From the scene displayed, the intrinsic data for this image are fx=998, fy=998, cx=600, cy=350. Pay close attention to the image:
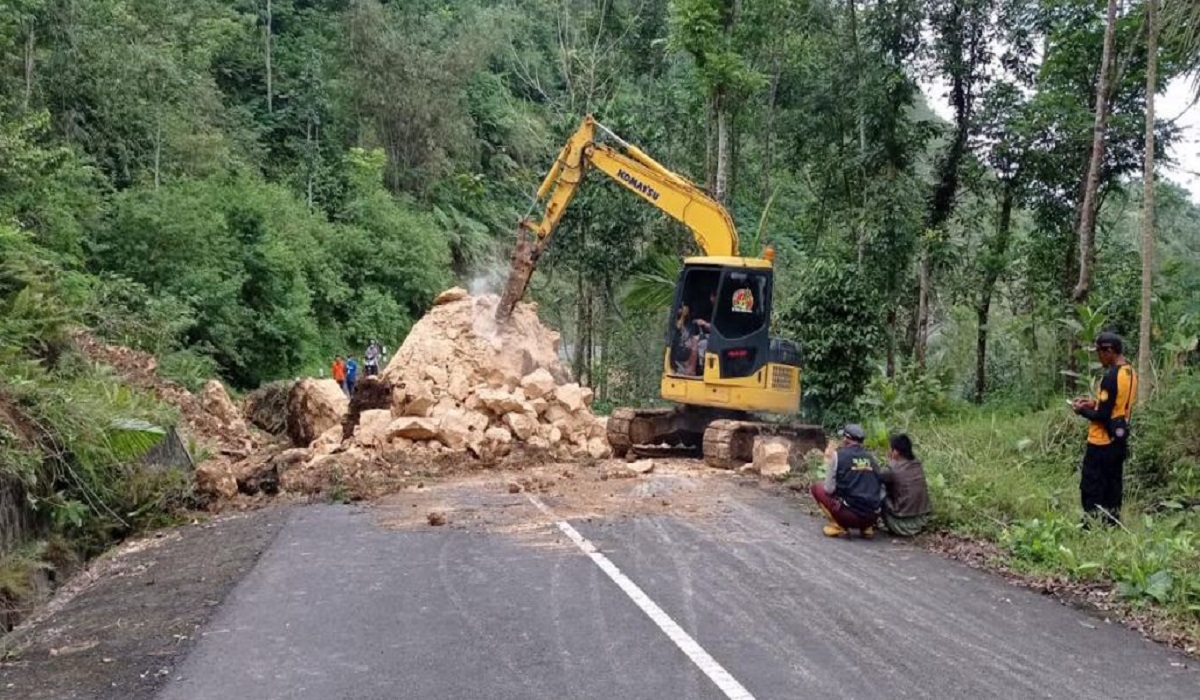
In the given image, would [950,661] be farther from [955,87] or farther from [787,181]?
[787,181]

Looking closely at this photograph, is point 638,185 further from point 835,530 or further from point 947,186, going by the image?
point 947,186

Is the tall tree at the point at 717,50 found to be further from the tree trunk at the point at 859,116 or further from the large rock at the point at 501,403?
the large rock at the point at 501,403

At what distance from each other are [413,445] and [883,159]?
13.4 m

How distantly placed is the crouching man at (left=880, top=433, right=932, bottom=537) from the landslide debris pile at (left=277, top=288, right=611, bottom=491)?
5.89 meters

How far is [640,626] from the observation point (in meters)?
6.25

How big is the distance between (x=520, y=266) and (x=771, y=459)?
5.02 meters

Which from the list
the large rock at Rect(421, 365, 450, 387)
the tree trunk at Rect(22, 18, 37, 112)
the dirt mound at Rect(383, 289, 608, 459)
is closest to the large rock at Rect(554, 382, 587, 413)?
the dirt mound at Rect(383, 289, 608, 459)

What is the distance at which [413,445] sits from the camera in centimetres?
1349

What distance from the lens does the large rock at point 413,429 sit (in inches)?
532

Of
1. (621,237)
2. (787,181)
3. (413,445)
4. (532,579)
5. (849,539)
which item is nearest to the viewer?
(532,579)

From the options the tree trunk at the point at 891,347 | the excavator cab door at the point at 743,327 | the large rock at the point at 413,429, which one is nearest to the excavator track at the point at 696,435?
the excavator cab door at the point at 743,327

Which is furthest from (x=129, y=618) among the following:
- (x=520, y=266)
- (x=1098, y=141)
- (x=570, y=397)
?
(x=1098, y=141)

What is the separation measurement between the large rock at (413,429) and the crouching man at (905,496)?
21.4 ft

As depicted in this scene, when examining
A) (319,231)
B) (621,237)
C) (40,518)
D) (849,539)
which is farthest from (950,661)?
(319,231)
